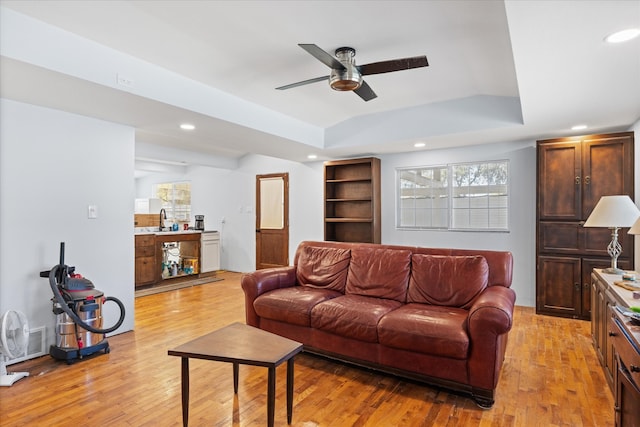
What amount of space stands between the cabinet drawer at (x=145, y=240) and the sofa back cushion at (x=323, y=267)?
308 cm

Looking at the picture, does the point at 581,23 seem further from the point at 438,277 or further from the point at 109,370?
the point at 109,370

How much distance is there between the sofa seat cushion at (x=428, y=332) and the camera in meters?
2.31

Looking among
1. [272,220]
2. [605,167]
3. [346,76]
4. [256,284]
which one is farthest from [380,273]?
[272,220]

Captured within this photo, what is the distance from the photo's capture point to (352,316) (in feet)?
9.00

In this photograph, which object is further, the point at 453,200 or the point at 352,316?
the point at 453,200

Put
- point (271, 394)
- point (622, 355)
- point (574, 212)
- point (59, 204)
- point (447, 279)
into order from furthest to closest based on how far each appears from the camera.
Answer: point (574, 212) < point (59, 204) < point (447, 279) < point (271, 394) < point (622, 355)

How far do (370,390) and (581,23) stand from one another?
8.28ft

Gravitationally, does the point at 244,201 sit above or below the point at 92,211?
above

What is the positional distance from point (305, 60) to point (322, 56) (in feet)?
2.47

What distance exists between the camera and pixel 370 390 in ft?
8.24

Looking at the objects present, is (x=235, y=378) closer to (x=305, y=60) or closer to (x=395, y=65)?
(x=395, y=65)

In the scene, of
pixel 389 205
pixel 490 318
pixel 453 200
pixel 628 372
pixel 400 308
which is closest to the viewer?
pixel 628 372

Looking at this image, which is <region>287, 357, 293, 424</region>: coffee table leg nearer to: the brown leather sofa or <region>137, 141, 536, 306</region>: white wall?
the brown leather sofa

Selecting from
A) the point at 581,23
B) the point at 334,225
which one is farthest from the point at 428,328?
the point at 334,225
